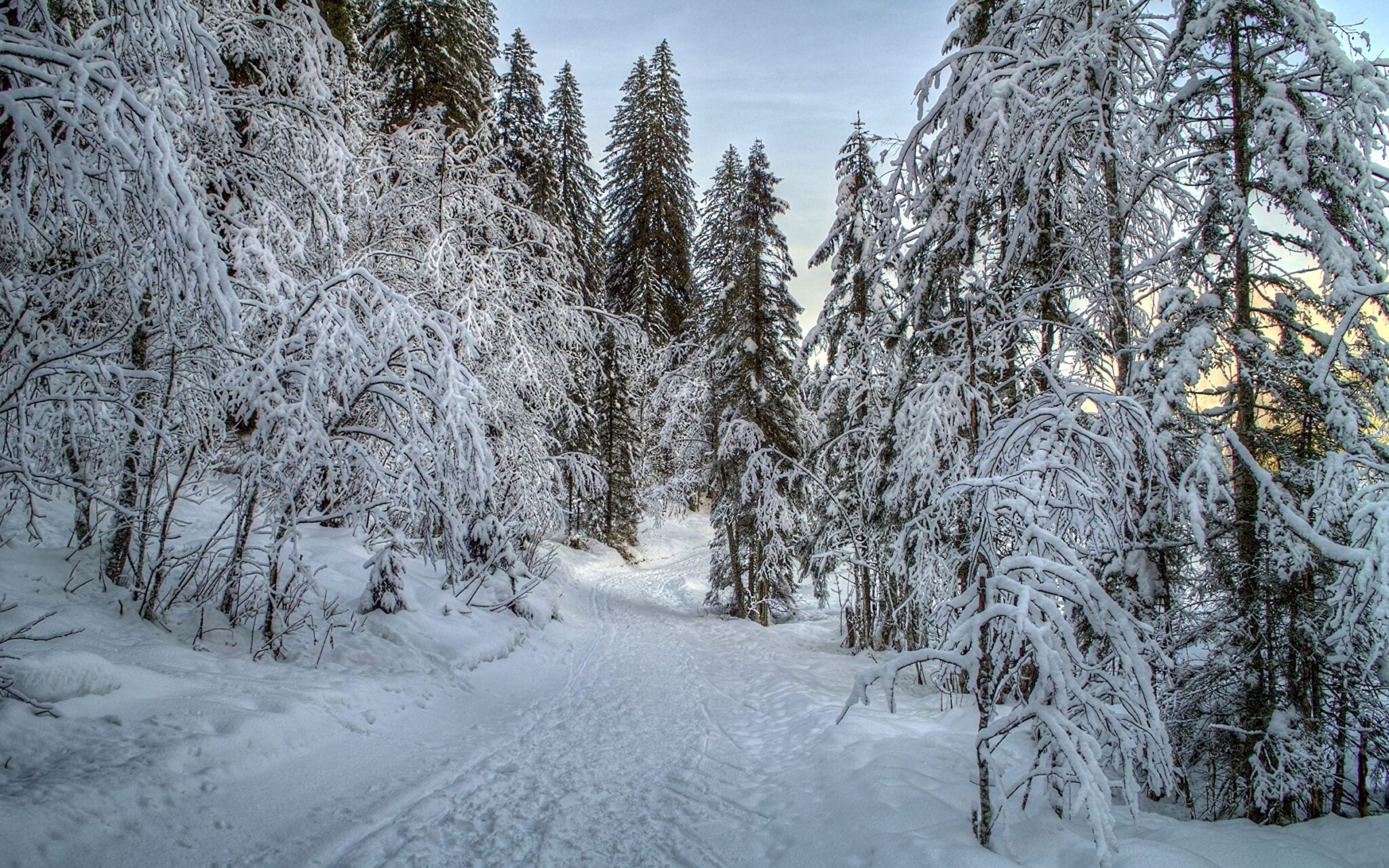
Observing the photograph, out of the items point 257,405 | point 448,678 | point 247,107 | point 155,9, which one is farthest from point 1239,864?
point 247,107

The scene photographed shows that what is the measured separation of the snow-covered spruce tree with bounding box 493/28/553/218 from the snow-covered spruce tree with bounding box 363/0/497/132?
372cm

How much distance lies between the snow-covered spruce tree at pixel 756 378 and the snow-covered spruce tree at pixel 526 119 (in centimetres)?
634

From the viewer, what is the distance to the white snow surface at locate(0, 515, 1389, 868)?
3.26 metres

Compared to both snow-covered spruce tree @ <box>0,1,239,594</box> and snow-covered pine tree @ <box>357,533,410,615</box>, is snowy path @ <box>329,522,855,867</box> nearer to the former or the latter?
snow-covered pine tree @ <box>357,533,410,615</box>

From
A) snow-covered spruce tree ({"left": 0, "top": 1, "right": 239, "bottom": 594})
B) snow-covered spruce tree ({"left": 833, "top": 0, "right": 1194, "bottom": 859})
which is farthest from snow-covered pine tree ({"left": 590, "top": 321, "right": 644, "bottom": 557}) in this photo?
snow-covered spruce tree ({"left": 833, "top": 0, "right": 1194, "bottom": 859})

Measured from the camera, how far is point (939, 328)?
15.4 ft

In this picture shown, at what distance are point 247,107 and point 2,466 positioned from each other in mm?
3900

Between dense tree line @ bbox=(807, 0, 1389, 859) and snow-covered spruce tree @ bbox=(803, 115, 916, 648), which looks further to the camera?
snow-covered spruce tree @ bbox=(803, 115, 916, 648)

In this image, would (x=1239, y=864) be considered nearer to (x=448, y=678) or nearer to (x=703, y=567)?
(x=448, y=678)

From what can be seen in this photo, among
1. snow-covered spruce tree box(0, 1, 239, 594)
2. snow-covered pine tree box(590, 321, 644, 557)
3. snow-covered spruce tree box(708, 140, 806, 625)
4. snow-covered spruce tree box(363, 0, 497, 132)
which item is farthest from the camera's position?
snow-covered pine tree box(590, 321, 644, 557)

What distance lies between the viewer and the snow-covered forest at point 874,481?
330 cm

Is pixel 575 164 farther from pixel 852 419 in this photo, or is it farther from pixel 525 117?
pixel 852 419

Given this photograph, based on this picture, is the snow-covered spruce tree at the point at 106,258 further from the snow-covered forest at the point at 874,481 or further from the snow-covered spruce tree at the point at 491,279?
the snow-covered spruce tree at the point at 491,279

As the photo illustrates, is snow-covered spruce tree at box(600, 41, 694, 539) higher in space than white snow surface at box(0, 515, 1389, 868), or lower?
higher
